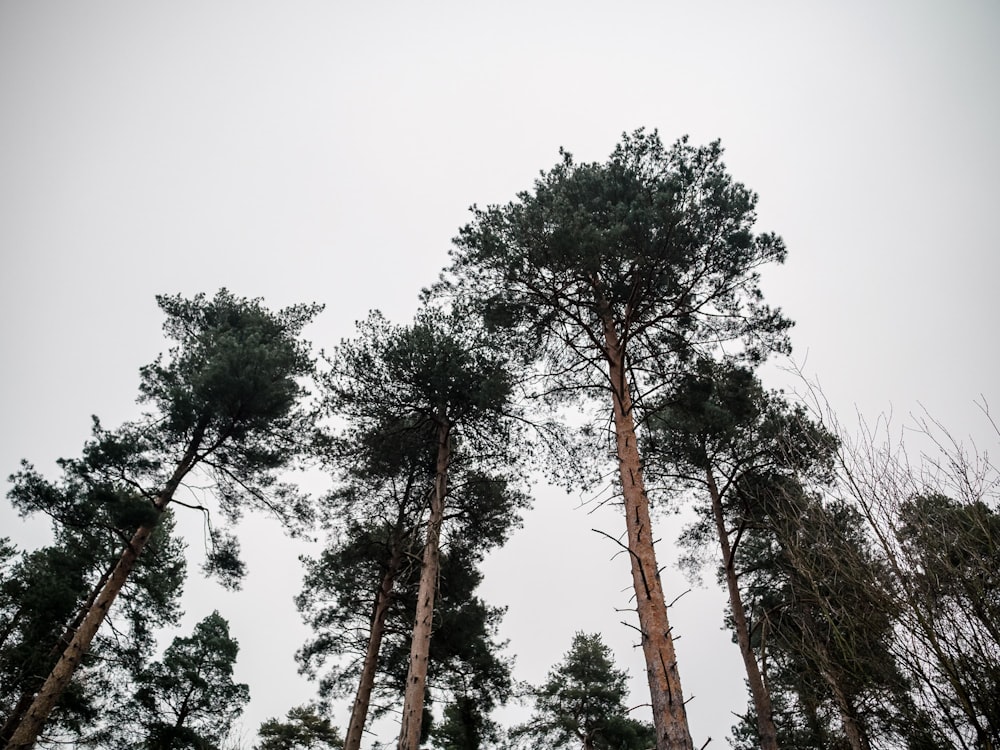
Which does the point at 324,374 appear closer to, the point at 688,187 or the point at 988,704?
the point at 688,187

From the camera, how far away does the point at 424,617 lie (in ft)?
27.0

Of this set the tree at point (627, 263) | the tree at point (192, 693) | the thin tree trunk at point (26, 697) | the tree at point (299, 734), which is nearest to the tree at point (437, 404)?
the tree at point (627, 263)

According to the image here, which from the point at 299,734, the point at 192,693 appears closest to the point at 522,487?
the point at 192,693

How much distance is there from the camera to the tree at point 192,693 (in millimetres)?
15375

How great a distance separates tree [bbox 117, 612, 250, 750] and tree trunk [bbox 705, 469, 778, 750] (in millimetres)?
15812

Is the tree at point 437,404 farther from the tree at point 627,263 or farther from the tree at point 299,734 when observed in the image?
the tree at point 299,734

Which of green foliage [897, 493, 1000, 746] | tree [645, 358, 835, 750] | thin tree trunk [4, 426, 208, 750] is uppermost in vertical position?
tree [645, 358, 835, 750]

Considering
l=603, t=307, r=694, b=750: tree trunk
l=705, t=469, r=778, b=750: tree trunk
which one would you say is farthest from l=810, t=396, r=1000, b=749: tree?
l=705, t=469, r=778, b=750: tree trunk

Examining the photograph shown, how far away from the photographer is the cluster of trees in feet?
13.2

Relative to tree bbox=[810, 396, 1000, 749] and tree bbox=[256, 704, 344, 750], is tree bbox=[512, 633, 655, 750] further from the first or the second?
tree bbox=[810, 396, 1000, 749]

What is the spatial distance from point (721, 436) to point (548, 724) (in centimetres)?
1532

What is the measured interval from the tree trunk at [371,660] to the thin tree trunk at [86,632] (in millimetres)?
4703

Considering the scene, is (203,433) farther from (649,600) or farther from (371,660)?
(649,600)

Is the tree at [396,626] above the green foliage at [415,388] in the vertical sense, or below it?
below
